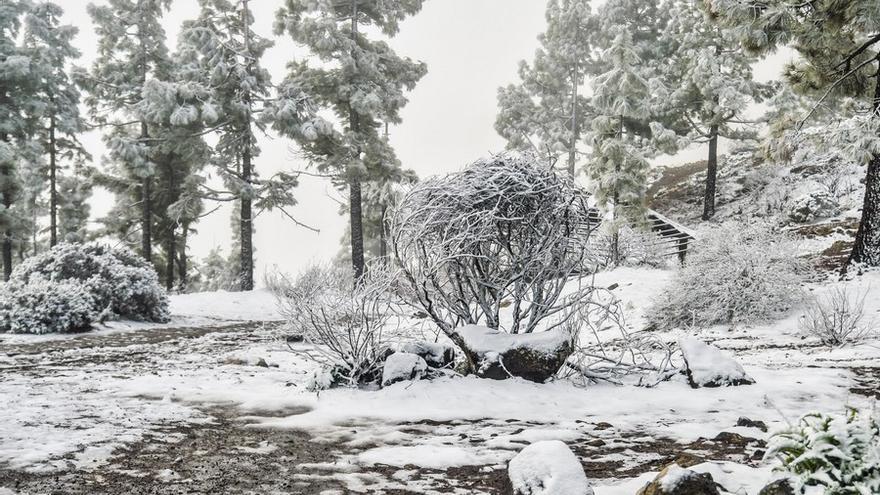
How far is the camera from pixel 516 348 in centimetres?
623

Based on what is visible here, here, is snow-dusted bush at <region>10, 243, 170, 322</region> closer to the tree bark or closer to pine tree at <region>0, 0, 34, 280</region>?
pine tree at <region>0, 0, 34, 280</region>

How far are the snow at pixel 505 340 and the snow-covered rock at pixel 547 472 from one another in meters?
2.74

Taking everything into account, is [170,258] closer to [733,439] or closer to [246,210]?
[246,210]

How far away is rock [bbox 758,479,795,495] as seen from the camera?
104 inches

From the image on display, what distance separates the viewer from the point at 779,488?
267 cm

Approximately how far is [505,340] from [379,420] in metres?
1.74

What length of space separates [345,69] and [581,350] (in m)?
17.8

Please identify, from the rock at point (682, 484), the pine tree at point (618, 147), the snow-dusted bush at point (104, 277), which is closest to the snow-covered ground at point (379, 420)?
the rock at point (682, 484)

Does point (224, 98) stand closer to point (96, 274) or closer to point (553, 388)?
point (96, 274)

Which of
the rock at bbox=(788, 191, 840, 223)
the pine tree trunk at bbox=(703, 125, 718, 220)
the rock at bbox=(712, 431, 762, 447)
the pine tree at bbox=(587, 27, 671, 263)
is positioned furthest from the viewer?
the pine tree trunk at bbox=(703, 125, 718, 220)

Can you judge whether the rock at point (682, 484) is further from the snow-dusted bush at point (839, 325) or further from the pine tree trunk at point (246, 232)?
the pine tree trunk at point (246, 232)

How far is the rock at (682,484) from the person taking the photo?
9.20ft

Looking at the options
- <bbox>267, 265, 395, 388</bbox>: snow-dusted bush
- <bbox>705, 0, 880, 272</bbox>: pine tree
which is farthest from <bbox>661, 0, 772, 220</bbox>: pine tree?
<bbox>267, 265, 395, 388</bbox>: snow-dusted bush

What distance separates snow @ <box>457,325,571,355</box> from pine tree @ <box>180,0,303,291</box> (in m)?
16.5
